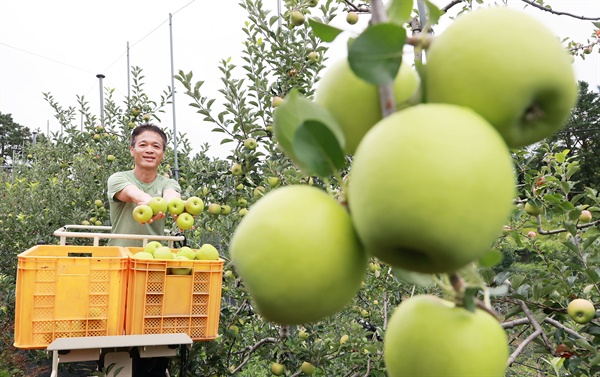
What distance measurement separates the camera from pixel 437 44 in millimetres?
380

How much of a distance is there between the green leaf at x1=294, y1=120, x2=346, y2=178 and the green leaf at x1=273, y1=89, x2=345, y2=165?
15 millimetres

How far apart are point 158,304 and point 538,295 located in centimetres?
156

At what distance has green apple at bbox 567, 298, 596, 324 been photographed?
53.0 inches

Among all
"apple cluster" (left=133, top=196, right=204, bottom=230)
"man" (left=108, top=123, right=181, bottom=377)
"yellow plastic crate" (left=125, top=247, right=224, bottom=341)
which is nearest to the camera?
"yellow plastic crate" (left=125, top=247, right=224, bottom=341)

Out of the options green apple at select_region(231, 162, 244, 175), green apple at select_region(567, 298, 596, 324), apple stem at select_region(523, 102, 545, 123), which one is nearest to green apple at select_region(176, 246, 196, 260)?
green apple at select_region(231, 162, 244, 175)

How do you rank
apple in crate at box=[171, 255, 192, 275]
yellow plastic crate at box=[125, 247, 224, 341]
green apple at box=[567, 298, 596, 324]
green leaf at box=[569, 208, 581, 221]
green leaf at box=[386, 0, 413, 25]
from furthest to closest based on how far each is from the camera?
apple in crate at box=[171, 255, 192, 275] < yellow plastic crate at box=[125, 247, 224, 341] < green leaf at box=[569, 208, 581, 221] < green apple at box=[567, 298, 596, 324] < green leaf at box=[386, 0, 413, 25]

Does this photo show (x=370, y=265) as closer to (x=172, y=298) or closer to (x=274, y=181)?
(x=274, y=181)

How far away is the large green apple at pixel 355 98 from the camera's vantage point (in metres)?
0.43

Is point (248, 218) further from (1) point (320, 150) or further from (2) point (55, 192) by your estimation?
(2) point (55, 192)

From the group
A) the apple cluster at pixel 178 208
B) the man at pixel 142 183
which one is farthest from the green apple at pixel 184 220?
the man at pixel 142 183

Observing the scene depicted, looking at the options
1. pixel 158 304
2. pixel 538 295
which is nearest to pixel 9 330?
pixel 158 304

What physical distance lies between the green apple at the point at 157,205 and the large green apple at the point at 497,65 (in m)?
2.26

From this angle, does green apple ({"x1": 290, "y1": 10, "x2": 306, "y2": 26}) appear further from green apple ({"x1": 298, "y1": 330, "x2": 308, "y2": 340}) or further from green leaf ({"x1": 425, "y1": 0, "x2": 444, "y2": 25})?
green leaf ({"x1": 425, "y1": 0, "x2": 444, "y2": 25})

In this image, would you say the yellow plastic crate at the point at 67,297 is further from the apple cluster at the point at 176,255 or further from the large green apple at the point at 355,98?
the large green apple at the point at 355,98
